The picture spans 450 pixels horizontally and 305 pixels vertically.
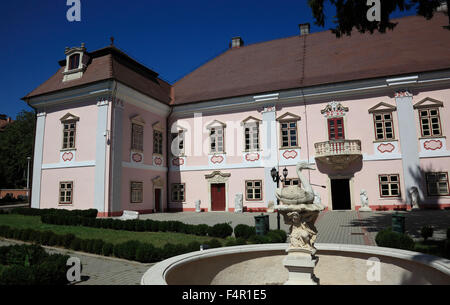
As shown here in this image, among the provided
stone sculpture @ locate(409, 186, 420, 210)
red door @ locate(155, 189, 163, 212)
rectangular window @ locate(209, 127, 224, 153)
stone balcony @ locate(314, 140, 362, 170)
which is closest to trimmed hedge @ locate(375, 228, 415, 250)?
stone balcony @ locate(314, 140, 362, 170)

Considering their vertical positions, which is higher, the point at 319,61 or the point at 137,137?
the point at 319,61

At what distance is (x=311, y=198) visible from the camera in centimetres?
523

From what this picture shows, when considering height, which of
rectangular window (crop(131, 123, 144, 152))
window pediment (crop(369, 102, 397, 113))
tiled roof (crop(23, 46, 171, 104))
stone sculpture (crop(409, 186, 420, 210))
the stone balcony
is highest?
tiled roof (crop(23, 46, 171, 104))

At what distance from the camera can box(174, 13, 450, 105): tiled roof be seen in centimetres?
2128

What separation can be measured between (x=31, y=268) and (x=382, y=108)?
21.1 m

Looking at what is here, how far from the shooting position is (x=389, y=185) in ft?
66.8

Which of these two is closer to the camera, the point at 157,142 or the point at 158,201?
the point at 158,201

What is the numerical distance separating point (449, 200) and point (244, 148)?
13349 millimetres

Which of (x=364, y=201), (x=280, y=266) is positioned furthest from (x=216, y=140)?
(x=280, y=266)

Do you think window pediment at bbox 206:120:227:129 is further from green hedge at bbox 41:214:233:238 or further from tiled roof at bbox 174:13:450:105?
green hedge at bbox 41:214:233:238

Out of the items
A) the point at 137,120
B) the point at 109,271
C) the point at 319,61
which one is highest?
the point at 319,61

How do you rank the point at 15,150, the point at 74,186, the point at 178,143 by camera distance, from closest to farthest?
1. the point at 74,186
2. the point at 178,143
3. the point at 15,150

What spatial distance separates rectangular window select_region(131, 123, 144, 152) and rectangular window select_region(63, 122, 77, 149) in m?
3.85
